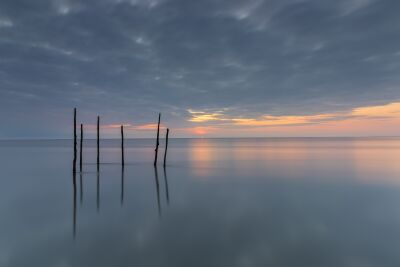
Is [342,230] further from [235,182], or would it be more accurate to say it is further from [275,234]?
[235,182]

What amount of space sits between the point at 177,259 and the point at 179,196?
1108 cm

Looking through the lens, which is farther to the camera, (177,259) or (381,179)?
(381,179)

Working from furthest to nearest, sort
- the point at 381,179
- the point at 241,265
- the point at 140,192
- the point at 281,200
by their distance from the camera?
the point at 381,179, the point at 140,192, the point at 281,200, the point at 241,265

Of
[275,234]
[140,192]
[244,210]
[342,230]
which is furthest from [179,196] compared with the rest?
[342,230]

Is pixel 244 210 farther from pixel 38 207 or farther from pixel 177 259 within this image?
pixel 38 207

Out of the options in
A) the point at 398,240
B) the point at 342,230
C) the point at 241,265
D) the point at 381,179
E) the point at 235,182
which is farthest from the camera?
the point at 381,179

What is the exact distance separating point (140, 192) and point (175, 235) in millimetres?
10847

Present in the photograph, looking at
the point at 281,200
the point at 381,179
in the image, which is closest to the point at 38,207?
the point at 281,200

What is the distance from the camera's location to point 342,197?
795 inches

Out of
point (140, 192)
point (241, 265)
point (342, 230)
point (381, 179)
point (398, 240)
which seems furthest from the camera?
point (381, 179)

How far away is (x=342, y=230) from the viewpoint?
42.8ft

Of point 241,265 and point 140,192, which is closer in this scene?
point 241,265

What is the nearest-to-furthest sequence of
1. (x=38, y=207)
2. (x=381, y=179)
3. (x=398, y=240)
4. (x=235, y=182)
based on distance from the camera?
1. (x=398, y=240)
2. (x=38, y=207)
3. (x=235, y=182)
4. (x=381, y=179)

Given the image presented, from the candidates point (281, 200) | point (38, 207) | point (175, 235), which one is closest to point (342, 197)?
point (281, 200)
